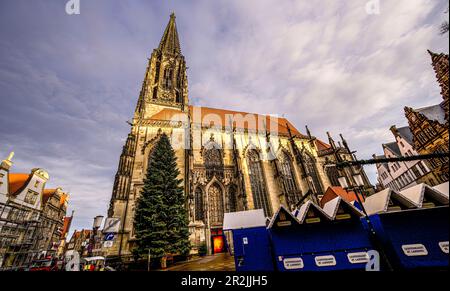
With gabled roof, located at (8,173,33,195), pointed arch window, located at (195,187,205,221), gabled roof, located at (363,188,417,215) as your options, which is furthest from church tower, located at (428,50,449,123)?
gabled roof, located at (8,173,33,195)

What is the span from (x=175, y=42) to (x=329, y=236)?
3701 cm

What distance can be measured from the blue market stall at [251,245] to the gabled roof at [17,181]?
29652 mm

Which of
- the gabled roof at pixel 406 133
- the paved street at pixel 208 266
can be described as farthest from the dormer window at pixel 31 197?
the gabled roof at pixel 406 133

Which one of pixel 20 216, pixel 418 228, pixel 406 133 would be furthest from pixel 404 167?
pixel 20 216

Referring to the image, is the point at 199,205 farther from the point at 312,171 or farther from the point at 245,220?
the point at 312,171

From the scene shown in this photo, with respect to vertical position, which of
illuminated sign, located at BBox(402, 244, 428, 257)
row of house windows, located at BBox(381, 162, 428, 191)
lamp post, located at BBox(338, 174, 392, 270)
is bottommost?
illuminated sign, located at BBox(402, 244, 428, 257)

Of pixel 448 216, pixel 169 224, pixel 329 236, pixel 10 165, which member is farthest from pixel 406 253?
pixel 10 165

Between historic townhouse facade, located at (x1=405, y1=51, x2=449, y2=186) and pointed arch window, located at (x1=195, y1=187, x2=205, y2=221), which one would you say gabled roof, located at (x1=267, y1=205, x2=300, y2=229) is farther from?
historic townhouse facade, located at (x1=405, y1=51, x2=449, y2=186)

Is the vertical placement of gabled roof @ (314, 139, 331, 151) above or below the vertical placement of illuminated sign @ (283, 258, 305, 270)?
above

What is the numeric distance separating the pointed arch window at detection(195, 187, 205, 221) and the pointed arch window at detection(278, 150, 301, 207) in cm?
948

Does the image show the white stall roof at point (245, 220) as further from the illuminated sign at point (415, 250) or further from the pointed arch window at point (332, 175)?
the pointed arch window at point (332, 175)

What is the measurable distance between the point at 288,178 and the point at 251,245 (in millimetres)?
17769

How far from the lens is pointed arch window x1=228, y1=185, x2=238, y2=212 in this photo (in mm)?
18875
